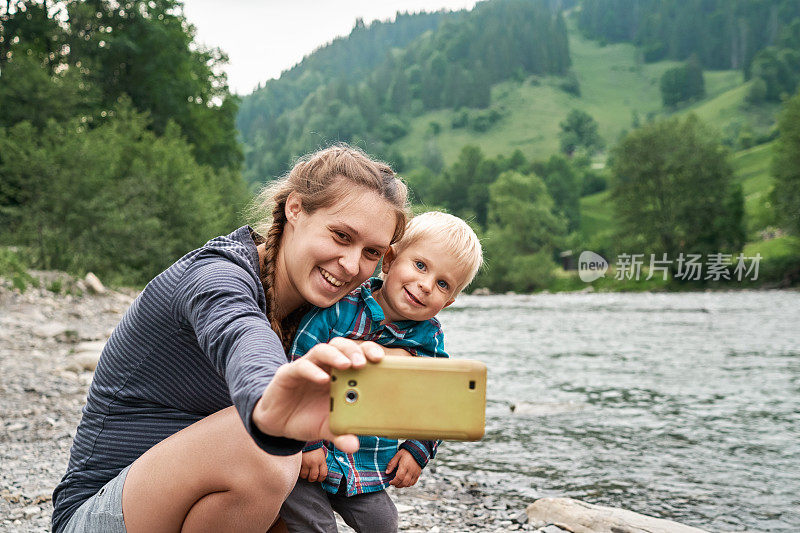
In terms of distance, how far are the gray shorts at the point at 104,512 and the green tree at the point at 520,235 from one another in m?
43.5

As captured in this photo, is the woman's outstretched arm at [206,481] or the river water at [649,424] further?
the river water at [649,424]

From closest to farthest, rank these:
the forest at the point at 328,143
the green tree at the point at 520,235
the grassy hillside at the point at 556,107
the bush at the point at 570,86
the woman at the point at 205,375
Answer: the woman at the point at 205,375 → the forest at the point at 328,143 → the green tree at the point at 520,235 → the grassy hillside at the point at 556,107 → the bush at the point at 570,86

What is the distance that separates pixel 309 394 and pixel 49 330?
10.7m

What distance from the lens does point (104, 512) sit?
212 cm

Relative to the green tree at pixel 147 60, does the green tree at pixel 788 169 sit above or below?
below

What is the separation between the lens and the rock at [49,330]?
1062 cm

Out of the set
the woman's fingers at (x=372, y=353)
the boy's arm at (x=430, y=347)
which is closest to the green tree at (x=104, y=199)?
the boy's arm at (x=430, y=347)

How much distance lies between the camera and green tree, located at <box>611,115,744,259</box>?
44.8 m

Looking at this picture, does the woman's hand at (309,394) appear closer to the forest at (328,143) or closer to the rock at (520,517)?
the forest at (328,143)

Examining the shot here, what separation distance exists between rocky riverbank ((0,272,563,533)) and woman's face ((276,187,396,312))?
2.39 m

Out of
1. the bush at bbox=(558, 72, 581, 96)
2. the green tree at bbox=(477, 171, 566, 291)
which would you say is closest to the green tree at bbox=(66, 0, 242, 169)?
the green tree at bbox=(477, 171, 566, 291)

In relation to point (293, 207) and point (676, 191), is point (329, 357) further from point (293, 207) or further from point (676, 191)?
point (676, 191)

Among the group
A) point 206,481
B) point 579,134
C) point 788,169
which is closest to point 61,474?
point 206,481

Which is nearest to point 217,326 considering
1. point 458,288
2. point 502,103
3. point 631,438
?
point 458,288
